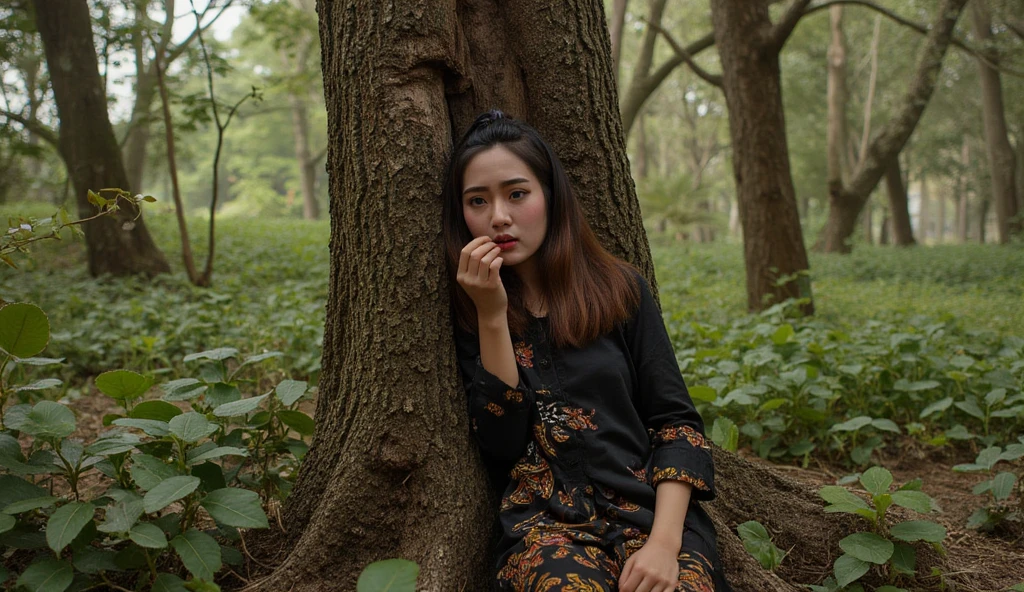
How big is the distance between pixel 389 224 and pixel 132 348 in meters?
3.22

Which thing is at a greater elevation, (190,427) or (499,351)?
(499,351)

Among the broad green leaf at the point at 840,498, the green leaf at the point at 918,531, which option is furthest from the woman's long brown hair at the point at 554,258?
the green leaf at the point at 918,531

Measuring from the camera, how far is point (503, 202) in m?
1.96

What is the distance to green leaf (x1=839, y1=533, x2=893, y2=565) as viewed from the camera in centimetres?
201

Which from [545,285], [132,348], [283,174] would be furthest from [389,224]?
[283,174]

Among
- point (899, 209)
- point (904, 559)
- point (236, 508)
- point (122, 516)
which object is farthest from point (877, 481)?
point (899, 209)

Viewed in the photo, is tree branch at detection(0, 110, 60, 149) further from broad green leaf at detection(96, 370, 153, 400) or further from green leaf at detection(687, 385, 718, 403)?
green leaf at detection(687, 385, 718, 403)

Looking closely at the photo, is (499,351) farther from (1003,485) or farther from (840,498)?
Answer: (1003,485)

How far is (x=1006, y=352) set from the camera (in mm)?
3898

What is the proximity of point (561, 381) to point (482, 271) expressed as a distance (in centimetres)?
41

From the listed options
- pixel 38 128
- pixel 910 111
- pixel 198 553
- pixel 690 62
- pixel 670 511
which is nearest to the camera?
pixel 198 553

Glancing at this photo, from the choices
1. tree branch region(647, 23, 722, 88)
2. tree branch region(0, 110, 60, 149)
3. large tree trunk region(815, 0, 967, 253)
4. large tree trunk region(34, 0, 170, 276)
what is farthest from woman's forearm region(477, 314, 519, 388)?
large tree trunk region(815, 0, 967, 253)

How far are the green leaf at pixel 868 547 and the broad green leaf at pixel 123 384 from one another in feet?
7.15

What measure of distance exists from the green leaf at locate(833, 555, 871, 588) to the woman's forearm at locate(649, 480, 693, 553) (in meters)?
0.55
